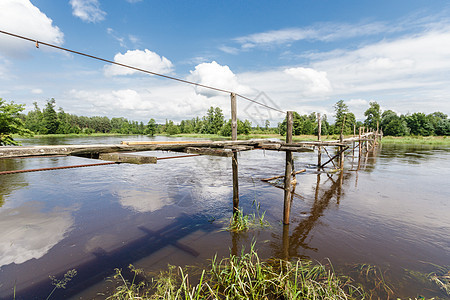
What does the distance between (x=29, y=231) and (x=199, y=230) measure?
21.1 ft

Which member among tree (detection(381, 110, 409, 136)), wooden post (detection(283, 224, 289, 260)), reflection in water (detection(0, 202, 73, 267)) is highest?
tree (detection(381, 110, 409, 136))

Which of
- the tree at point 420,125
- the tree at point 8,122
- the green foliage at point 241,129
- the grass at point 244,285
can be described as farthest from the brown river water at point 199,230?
the tree at point 420,125

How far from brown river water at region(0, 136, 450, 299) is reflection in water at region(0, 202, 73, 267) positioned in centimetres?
4

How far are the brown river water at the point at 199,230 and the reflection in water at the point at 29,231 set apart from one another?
0.04 m

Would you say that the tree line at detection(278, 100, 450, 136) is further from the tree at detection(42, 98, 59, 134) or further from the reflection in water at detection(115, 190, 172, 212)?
the tree at detection(42, 98, 59, 134)

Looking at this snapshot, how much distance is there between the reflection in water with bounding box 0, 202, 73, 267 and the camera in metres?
6.16

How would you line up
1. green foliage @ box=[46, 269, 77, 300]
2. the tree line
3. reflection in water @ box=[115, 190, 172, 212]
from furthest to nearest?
the tree line, reflection in water @ box=[115, 190, 172, 212], green foliage @ box=[46, 269, 77, 300]

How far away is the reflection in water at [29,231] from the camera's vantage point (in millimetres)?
6161

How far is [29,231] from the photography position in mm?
7445

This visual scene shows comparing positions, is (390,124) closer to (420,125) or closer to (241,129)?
(420,125)

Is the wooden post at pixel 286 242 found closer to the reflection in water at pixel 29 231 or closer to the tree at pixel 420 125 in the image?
the reflection in water at pixel 29 231

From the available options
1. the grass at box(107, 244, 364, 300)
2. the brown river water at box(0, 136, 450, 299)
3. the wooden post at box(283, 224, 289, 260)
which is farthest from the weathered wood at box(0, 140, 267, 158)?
the wooden post at box(283, 224, 289, 260)

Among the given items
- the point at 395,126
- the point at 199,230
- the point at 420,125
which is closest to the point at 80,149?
the point at 199,230

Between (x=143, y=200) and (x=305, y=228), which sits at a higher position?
(x=143, y=200)
